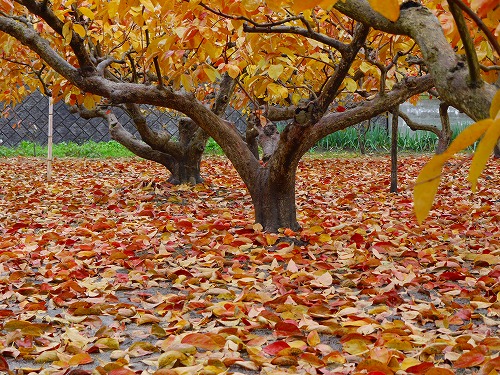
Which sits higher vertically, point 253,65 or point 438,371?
point 253,65

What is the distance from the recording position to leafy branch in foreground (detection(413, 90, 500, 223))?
18.8 inches

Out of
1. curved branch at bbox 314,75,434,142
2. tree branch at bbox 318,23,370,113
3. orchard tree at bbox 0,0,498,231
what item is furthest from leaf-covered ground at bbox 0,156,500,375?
tree branch at bbox 318,23,370,113

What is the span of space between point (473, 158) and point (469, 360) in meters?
1.68

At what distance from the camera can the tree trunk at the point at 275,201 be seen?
166 inches

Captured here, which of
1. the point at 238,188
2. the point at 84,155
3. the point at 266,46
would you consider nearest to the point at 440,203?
the point at 238,188

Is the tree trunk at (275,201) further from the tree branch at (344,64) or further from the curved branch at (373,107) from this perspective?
the tree branch at (344,64)

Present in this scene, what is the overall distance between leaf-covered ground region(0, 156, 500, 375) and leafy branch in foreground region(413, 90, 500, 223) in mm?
102

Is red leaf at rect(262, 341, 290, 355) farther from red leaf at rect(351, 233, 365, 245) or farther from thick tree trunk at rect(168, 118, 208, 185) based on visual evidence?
thick tree trunk at rect(168, 118, 208, 185)

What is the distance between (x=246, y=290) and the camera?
2.94 m

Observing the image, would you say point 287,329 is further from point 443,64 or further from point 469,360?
point 443,64

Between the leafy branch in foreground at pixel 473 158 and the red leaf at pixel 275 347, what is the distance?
65.9 inches

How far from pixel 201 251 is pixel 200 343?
1570mm

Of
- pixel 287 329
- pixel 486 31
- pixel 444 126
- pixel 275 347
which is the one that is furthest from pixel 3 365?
pixel 444 126

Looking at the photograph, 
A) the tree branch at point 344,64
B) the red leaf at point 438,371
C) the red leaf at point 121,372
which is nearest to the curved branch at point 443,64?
the red leaf at point 438,371
